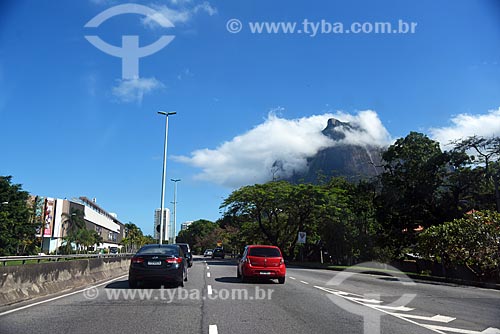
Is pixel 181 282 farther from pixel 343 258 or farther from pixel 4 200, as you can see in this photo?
pixel 4 200

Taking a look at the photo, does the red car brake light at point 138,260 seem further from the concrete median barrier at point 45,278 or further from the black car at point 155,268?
the concrete median barrier at point 45,278

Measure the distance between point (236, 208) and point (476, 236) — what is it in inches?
1283

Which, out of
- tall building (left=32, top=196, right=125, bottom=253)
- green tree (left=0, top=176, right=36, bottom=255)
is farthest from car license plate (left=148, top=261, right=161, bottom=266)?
tall building (left=32, top=196, right=125, bottom=253)

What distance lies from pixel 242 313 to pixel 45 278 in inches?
259

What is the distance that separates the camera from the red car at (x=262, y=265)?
16875 millimetres

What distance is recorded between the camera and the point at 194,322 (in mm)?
8070

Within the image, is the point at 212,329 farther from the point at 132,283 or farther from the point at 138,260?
the point at 132,283

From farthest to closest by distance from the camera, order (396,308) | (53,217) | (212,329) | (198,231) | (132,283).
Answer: (198,231), (53,217), (132,283), (396,308), (212,329)

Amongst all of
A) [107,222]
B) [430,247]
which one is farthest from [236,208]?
[107,222]

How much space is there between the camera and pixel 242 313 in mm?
9281

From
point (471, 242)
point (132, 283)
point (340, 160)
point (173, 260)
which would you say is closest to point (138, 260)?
point (132, 283)

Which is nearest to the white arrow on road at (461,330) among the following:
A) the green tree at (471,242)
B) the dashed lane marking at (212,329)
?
the dashed lane marking at (212,329)

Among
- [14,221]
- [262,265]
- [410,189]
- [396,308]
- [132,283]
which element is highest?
[410,189]

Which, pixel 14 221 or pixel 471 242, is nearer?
pixel 471 242
